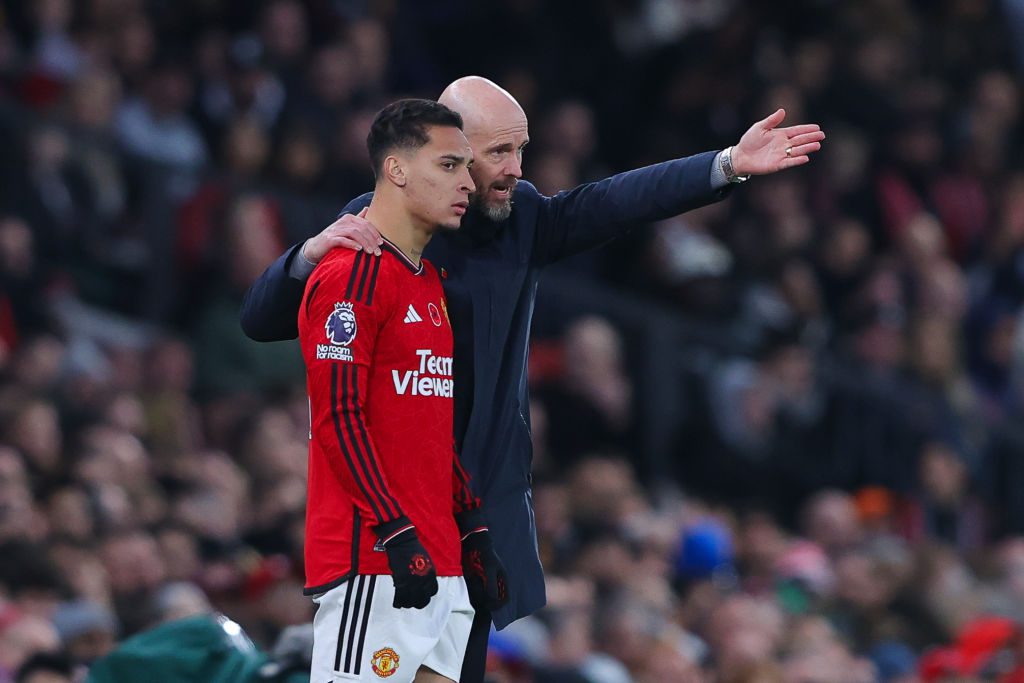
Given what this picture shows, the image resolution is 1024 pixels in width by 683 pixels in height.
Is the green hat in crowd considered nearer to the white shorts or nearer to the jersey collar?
the white shorts

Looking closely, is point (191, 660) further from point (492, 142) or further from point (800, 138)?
point (800, 138)

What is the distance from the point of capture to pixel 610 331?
11.0 meters

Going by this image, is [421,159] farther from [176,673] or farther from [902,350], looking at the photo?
[902,350]

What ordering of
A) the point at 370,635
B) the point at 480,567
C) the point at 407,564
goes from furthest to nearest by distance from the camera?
1. the point at 480,567
2. the point at 370,635
3. the point at 407,564

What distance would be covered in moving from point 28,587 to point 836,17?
8.86 m

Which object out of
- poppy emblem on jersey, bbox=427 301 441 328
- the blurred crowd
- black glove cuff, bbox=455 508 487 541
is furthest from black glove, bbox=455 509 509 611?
the blurred crowd

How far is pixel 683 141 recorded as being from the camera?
1289 centimetres

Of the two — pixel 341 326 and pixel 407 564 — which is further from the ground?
pixel 341 326

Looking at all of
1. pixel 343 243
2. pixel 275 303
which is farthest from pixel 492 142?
pixel 275 303

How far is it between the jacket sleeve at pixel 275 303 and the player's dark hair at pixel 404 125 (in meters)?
0.31

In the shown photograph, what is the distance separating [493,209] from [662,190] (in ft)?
1.36

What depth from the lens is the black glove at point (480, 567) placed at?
15.8ft

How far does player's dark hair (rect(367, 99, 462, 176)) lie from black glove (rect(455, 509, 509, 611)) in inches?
34.2

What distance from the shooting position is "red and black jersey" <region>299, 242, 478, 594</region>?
176 inches
